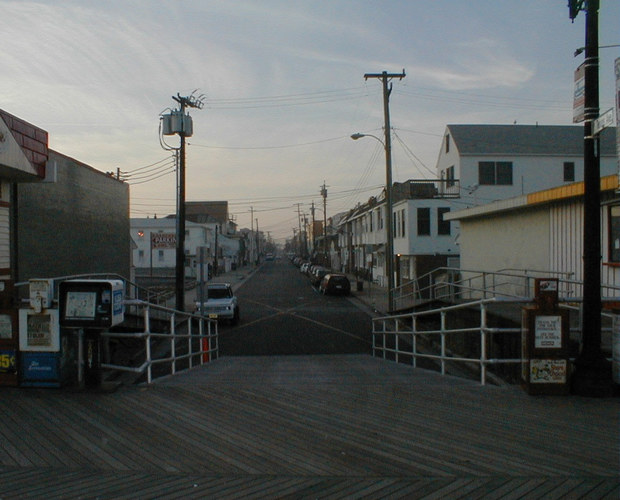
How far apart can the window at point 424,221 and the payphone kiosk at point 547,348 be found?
3071 centimetres

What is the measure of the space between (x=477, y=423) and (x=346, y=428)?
1.28 metres

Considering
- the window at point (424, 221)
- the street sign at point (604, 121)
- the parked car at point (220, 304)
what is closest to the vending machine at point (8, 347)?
the street sign at point (604, 121)

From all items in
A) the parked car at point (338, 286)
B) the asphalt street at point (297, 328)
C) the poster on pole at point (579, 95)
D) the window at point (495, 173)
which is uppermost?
the window at point (495, 173)

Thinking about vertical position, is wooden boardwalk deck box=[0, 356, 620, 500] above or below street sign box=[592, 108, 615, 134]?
below

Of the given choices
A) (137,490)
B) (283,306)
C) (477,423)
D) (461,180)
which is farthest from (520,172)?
(137,490)

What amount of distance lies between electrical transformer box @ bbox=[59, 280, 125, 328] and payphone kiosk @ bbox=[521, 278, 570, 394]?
189 inches

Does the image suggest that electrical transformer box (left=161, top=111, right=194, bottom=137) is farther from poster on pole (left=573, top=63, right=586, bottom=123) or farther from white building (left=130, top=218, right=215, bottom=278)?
white building (left=130, top=218, right=215, bottom=278)

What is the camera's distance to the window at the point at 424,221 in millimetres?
37062

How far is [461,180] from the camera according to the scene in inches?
1535

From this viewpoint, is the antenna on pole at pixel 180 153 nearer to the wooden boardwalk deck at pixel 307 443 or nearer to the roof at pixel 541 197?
the roof at pixel 541 197

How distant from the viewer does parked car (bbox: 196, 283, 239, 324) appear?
26.8 meters

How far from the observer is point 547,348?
674cm

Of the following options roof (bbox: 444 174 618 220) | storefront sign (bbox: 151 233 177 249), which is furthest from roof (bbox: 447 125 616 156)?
storefront sign (bbox: 151 233 177 249)

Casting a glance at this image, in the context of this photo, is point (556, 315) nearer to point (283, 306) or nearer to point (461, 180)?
point (283, 306)
